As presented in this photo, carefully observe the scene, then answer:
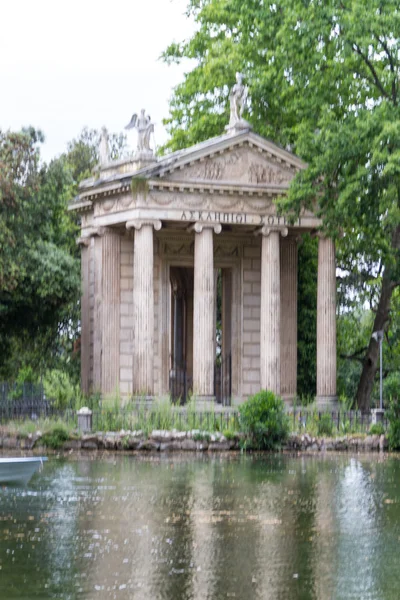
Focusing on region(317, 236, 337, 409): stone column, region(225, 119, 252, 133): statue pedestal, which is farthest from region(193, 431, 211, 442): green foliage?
region(225, 119, 252, 133): statue pedestal

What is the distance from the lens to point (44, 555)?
16516mm

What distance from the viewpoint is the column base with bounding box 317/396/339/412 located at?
38634 millimetres

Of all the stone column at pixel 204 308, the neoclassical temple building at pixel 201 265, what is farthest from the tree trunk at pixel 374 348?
the stone column at pixel 204 308

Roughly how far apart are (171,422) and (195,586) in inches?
812

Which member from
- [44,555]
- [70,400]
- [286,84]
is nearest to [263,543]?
[44,555]

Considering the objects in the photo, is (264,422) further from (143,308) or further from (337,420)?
(143,308)

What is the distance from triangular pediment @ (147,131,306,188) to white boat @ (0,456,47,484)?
50.3 feet

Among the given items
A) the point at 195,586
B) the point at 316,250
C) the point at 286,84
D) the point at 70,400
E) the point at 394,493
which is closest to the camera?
the point at 195,586

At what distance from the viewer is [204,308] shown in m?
38.3

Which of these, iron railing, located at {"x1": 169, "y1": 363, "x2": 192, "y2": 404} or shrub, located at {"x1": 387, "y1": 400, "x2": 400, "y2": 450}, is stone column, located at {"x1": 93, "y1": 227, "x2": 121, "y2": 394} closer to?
iron railing, located at {"x1": 169, "y1": 363, "x2": 192, "y2": 404}

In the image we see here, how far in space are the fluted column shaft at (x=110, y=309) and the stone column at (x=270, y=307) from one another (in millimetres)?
4775

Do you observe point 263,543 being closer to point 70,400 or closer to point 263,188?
point 70,400

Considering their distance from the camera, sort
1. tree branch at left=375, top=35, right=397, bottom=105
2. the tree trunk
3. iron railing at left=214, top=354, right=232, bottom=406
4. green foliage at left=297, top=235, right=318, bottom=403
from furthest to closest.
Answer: green foliage at left=297, top=235, right=318, bottom=403, iron railing at left=214, top=354, right=232, bottom=406, the tree trunk, tree branch at left=375, top=35, right=397, bottom=105

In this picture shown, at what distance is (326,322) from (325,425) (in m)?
5.50
